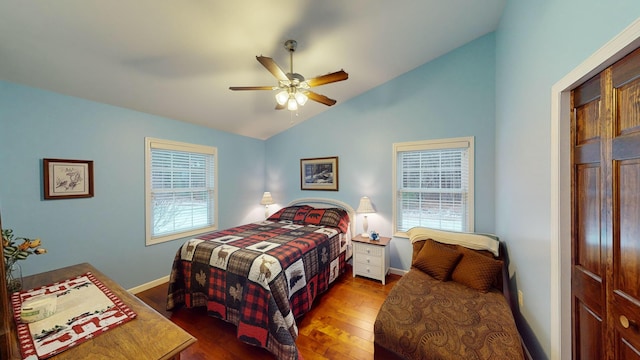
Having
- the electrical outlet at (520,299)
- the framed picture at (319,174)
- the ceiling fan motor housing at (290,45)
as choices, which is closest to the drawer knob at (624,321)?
the electrical outlet at (520,299)

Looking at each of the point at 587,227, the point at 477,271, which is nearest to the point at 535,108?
the point at 587,227

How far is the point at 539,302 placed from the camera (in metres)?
1.47

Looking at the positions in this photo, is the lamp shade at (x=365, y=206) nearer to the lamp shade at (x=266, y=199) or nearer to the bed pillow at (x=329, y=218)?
the bed pillow at (x=329, y=218)

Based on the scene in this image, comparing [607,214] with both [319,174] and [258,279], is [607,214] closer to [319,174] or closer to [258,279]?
[258,279]

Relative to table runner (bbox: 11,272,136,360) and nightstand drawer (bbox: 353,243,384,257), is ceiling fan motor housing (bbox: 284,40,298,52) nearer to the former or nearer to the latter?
table runner (bbox: 11,272,136,360)

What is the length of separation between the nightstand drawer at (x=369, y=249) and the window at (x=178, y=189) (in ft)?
7.84

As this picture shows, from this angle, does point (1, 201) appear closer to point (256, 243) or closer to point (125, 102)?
point (125, 102)

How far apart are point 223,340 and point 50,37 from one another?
110 inches

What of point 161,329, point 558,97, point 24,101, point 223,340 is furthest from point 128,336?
point 24,101

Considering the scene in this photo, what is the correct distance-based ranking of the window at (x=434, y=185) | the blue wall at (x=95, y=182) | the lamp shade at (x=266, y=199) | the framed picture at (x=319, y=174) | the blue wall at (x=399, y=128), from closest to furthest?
the blue wall at (x=95, y=182) < the blue wall at (x=399, y=128) < the window at (x=434, y=185) < the framed picture at (x=319, y=174) < the lamp shade at (x=266, y=199)

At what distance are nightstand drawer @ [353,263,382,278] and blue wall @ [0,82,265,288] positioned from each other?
8.61ft

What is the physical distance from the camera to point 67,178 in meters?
2.27

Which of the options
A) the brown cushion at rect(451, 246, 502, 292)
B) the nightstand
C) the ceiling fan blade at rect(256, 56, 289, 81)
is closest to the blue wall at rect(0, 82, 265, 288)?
the ceiling fan blade at rect(256, 56, 289, 81)

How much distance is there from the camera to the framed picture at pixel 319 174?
12.3 ft
